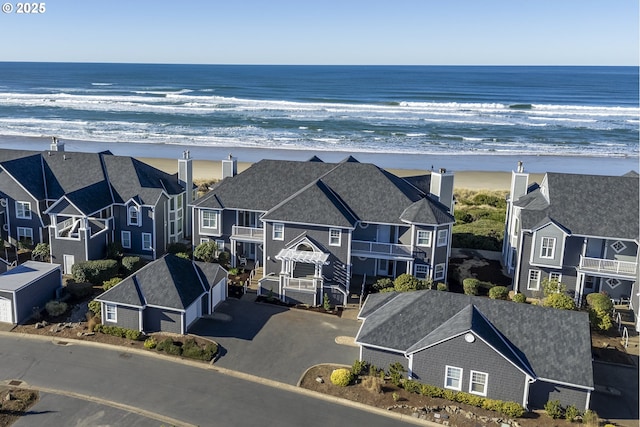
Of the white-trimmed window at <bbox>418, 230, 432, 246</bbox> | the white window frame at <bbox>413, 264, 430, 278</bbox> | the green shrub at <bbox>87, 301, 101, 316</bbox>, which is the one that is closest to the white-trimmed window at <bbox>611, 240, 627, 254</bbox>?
the white-trimmed window at <bbox>418, 230, 432, 246</bbox>

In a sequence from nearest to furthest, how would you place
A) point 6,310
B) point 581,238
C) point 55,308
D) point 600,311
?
point 6,310, point 600,311, point 55,308, point 581,238

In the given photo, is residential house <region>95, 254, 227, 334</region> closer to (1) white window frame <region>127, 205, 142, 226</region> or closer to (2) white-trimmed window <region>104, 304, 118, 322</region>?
(2) white-trimmed window <region>104, 304, 118, 322</region>

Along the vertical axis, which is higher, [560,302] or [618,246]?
[618,246]

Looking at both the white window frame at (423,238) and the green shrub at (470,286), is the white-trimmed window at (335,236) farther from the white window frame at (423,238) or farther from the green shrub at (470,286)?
the green shrub at (470,286)

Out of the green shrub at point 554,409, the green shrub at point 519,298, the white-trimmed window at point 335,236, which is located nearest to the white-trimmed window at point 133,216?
the white-trimmed window at point 335,236

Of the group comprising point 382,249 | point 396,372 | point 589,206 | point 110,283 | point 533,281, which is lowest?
point 396,372

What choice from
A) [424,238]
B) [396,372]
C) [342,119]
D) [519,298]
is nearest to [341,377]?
[396,372]

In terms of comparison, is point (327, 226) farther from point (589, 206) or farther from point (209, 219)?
point (589, 206)
